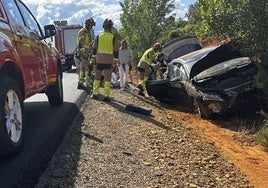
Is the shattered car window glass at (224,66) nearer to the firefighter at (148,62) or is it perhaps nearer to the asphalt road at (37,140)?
the asphalt road at (37,140)

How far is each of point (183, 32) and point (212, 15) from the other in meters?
27.1

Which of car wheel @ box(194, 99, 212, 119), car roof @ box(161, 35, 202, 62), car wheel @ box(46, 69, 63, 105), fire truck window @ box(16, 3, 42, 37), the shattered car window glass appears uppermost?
fire truck window @ box(16, 3, 42, 37)

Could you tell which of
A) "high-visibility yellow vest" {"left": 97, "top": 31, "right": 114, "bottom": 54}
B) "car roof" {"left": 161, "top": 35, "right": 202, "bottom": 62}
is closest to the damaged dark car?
"high-visibility yellow vest" {"left": 97, "top": 31, "right": 114, "bottom": 54}

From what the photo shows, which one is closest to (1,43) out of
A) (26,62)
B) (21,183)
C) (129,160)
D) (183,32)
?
(26,62)

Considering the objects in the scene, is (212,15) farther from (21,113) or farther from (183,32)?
(183,32)

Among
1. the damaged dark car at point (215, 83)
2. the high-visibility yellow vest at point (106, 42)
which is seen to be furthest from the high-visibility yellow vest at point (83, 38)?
the damaged dark car at point (215, 83)

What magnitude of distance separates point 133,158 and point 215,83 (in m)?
3.93

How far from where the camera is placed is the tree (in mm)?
28703

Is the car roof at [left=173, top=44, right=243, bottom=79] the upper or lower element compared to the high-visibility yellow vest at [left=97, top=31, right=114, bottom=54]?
lower

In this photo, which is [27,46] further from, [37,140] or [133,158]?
[133,158]

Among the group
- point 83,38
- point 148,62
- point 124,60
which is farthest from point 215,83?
point 124,60

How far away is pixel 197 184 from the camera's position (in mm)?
4617

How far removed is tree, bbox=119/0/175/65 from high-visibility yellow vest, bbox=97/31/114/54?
19038 mm

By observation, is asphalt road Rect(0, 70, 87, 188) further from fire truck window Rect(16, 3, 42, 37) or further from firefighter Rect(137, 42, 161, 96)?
firefighter Rect(137, 42, 161, 96)
